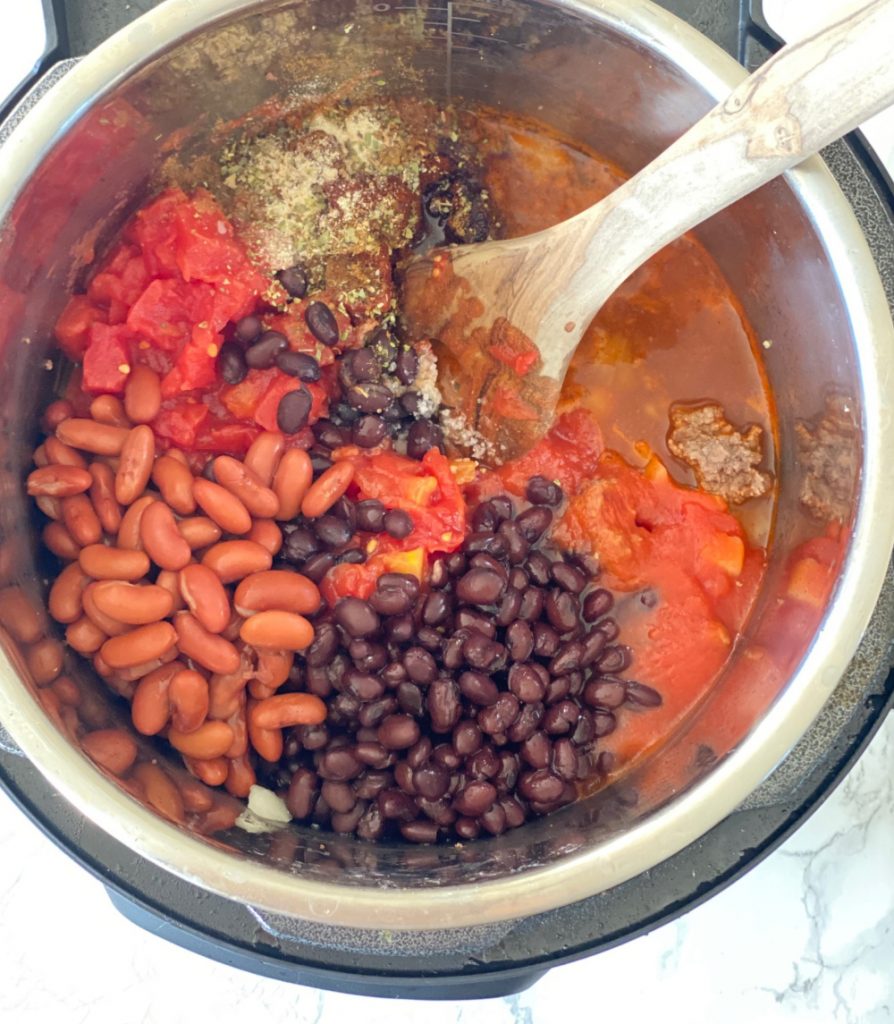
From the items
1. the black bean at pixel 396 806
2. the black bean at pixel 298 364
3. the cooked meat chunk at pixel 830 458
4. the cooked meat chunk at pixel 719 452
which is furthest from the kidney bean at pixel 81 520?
the cooked meat chunk at pixel 830 458

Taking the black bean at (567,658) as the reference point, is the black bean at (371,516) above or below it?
above

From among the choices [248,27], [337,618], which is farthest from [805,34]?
[337,618]

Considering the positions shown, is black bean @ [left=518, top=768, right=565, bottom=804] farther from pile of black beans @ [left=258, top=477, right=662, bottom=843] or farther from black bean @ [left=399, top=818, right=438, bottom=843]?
black bean @ [left=399, top=818, right=438, bottom=843]

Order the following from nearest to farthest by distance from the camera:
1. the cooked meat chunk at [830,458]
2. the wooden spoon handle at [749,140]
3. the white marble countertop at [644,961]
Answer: the wooden spoon handle at [749,140], the cooked meat chunk at [830,458], the white marble countertop at [644,961]

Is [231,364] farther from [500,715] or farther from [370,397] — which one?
[500,715]

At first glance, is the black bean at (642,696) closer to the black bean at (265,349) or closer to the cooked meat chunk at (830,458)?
the cooked meat chunk at (830,458)

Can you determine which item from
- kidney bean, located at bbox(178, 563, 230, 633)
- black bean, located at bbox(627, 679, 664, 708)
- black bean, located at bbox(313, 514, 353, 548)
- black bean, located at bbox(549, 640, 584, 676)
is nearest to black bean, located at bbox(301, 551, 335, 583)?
black bean, located at bbox(313, 514, 353, 548)
